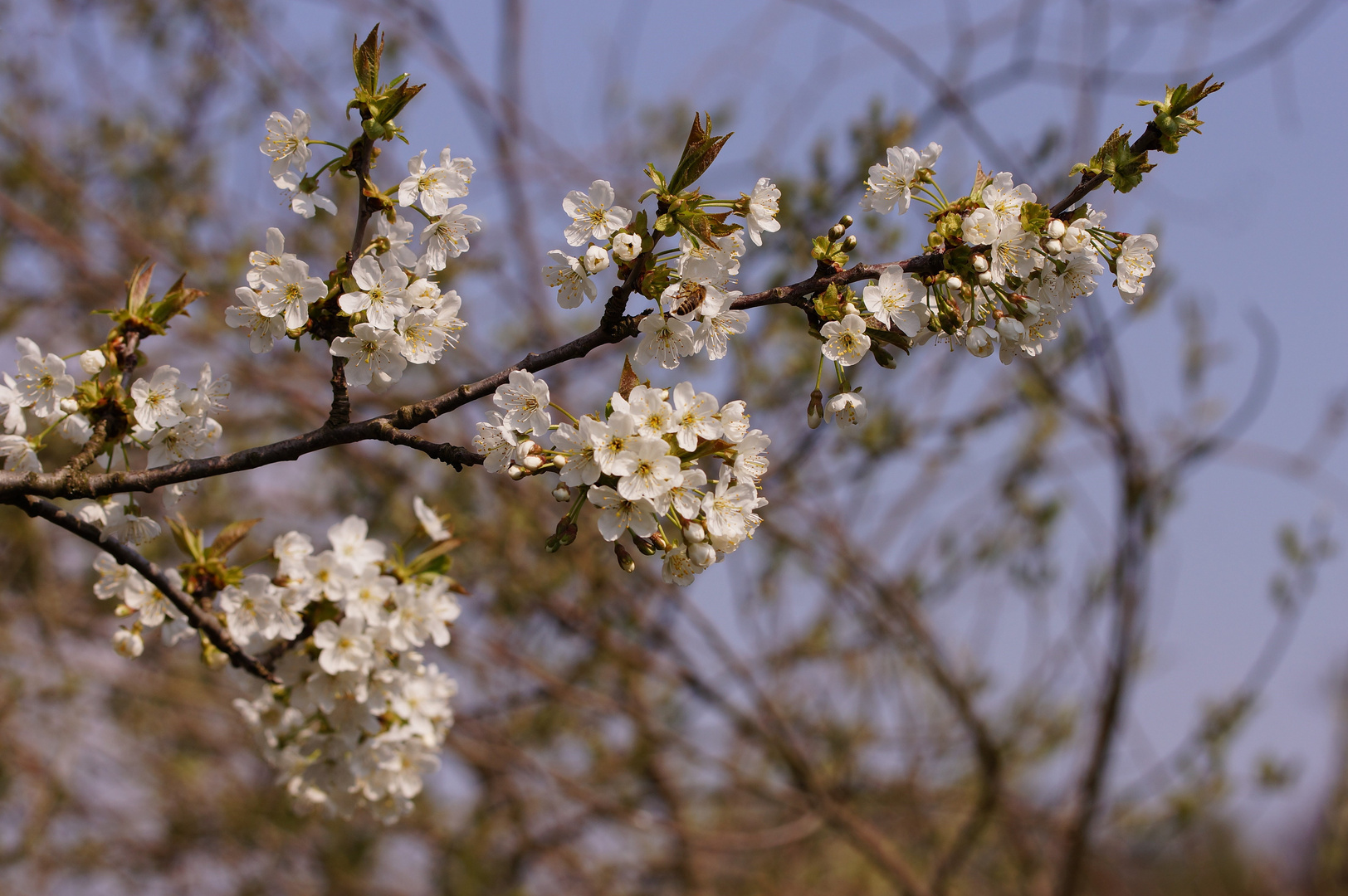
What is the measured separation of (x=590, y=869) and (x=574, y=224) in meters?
4.94

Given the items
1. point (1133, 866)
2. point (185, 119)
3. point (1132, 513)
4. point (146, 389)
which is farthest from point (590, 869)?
point (185, 119)

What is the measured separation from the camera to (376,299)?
63.2 inches

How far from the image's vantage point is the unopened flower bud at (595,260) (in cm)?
159

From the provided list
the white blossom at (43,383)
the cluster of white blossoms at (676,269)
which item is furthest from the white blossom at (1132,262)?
the white blossom at (43,383)

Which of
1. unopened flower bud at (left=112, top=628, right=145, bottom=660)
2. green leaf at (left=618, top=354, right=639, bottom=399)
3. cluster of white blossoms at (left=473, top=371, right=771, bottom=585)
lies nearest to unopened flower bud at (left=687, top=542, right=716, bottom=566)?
cluster of white blossoms at (left=473, top=371, right=771, bottom=585)

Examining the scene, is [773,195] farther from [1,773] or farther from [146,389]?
[1,773]

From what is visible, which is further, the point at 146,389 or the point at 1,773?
the point at 1,773

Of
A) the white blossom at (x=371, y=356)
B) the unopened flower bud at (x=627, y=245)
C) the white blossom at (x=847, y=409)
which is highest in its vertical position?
the unopened flower bud at (x=627, y=245)

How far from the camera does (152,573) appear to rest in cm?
170

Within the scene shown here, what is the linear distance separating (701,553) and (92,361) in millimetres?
1168

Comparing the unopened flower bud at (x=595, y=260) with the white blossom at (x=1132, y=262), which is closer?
the unopened flower bud at (x=595, y=260)

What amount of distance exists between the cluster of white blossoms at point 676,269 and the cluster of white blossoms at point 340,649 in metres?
0.78

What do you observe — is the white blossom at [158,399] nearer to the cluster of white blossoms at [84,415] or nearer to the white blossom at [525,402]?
the cluster of white blossoms at [84,415]

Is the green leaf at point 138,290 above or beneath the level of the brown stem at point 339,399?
above
